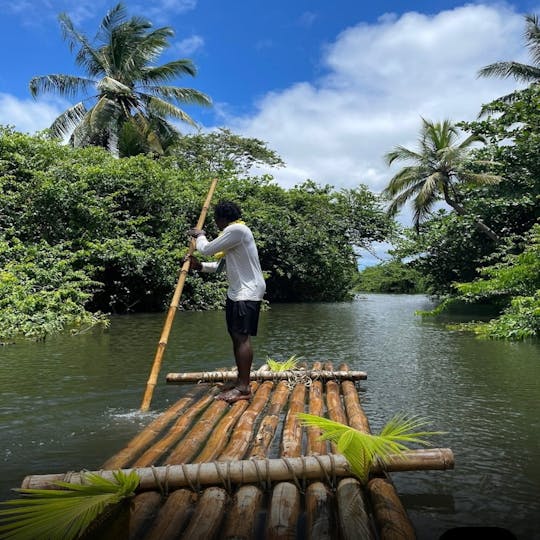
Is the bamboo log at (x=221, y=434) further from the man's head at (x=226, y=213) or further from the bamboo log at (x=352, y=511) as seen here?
the man's head at (x=226, y=213)

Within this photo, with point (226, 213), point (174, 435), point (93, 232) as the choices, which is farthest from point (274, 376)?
point (93, 232)

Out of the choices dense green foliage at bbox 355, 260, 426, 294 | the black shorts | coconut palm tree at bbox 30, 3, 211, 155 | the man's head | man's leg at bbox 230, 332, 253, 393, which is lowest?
man's leg at bbox 230, 332, 253, 393

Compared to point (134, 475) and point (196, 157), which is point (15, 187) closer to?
point (134, 475)

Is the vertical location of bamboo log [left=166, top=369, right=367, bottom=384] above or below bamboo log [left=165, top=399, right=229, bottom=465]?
above

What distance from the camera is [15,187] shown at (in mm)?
13852

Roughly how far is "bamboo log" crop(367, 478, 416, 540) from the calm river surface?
0.30 m

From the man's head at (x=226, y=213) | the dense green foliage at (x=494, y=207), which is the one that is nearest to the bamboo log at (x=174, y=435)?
the man's head at (x=226, y=213)

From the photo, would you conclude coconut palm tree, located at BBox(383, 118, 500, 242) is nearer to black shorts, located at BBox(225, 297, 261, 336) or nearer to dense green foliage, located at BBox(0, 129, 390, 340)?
dense green foliage, located at BBox(0, 129, 390, 340)

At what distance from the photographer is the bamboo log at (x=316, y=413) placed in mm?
3236

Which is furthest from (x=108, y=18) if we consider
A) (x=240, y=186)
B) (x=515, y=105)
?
(x=515, y=105)

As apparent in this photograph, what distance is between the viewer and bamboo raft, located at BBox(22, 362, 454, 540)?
223 cm

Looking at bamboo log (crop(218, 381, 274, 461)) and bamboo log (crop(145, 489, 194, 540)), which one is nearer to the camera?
bamboo log (crop(145, 489, 194, 540))

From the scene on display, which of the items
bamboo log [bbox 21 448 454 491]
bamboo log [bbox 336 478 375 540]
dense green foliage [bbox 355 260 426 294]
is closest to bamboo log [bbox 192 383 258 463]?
bamboo log [bbox 21 448 454 491]

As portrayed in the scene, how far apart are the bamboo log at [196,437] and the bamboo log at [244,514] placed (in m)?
0.60
